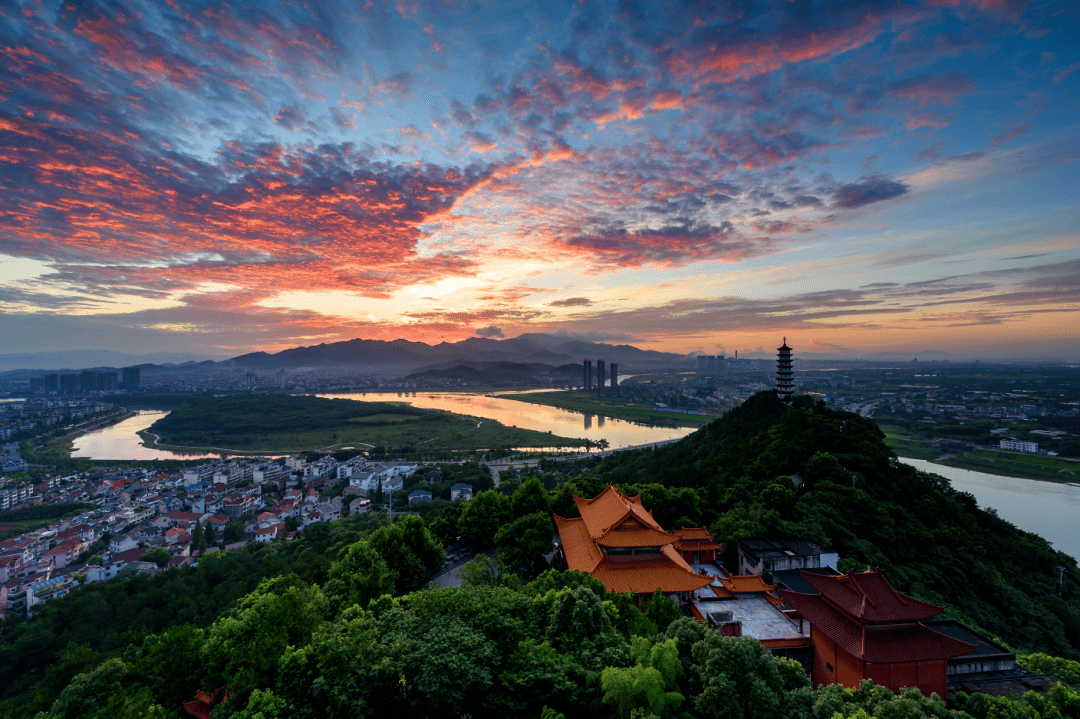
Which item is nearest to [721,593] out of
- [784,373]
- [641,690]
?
[641,690]

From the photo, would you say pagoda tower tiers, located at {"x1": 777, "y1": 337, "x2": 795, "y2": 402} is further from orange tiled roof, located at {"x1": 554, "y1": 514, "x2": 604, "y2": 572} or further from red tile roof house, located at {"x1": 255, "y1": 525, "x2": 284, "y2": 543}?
red tile roof house, located at {"x1": 255, "y1": 525, "x2": 284, "y2": 543}

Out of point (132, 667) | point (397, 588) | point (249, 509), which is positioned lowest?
point (249, 509)

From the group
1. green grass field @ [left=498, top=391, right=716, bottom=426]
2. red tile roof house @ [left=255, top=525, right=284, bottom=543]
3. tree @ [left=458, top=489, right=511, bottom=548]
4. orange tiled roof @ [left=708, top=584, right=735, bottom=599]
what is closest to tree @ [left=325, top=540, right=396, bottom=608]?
Result: tree @ [left=458, top=489, right=511, bottom=548]

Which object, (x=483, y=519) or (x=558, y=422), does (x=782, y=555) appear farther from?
(x=558, y=422)

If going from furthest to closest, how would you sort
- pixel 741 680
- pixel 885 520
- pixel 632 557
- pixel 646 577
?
pixel 885 520, pixel 632 557, pixel 646 577, pixel 741 680

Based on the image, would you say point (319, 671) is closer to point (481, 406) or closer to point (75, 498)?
point (75, 498)

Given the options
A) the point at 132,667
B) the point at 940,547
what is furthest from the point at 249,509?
the point at 940,547
